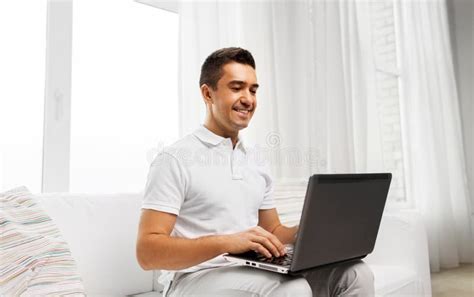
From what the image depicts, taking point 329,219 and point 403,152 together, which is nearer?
point 329,219

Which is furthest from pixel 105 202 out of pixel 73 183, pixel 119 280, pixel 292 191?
pixel 292 191

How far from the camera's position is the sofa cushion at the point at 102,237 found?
4.30 feet

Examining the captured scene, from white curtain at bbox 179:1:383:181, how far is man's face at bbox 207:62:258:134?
66 centimetres

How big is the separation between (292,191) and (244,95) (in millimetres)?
872

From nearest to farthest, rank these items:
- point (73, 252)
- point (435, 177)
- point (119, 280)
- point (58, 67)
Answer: point (73, 252)
point (119, 280)
point (58, 67)
point (435, 177)

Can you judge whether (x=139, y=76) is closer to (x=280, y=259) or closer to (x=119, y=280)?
(x=119, y=280)

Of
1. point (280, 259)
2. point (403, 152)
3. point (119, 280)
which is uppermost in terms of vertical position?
point (403, 152)

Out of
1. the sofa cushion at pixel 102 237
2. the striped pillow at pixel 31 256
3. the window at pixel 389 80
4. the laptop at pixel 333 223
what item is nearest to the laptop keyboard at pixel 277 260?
the laptop at pixel 333 223

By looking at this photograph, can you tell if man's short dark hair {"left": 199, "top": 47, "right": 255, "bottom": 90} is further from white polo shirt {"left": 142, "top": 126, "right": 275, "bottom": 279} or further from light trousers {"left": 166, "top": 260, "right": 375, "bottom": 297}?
light trousers {"left": 166, "top": 260, "right": 375, "bottom": 297}

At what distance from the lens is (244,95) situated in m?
1.30

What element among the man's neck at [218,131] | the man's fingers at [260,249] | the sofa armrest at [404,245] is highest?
the man's neck at [218,131]

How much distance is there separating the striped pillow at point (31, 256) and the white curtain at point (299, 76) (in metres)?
0.88

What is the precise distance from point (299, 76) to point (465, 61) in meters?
2.30

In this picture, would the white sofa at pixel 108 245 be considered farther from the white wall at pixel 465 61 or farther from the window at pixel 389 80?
the white wall at pixel 465 61
